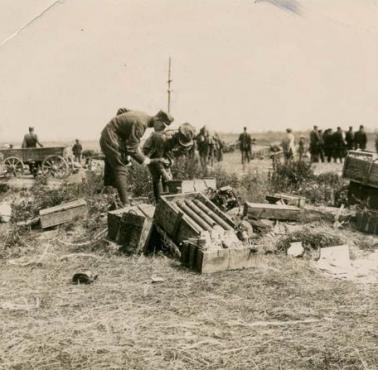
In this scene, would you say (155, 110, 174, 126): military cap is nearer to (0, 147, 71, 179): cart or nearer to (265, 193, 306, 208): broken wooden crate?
(265, 193, 306, 208): broken wooden crate

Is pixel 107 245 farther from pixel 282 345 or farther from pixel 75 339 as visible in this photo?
pixel 282 345

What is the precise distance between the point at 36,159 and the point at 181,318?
12924mm

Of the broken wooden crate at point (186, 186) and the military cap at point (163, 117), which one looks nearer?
the military cap at point (163, 117)

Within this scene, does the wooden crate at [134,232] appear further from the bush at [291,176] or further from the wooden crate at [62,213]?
the bush at [291,176]

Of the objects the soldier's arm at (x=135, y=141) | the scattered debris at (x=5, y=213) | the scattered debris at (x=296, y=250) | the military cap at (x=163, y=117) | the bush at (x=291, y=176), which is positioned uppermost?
the military cap at (x=163, y=117)

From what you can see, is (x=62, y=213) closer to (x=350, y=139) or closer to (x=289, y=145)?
(x=289, y=145)

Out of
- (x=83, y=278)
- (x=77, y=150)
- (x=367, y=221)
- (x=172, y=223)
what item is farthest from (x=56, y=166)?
(x=83, y=278)

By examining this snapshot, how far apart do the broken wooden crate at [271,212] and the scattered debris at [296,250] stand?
4.17 feet

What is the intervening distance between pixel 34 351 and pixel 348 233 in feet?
18.1

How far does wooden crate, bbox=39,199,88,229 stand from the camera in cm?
816

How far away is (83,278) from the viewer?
18.7 feet

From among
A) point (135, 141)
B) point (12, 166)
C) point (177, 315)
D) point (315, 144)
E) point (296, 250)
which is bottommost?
point (177, 315)

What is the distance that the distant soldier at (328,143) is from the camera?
74.8 feet

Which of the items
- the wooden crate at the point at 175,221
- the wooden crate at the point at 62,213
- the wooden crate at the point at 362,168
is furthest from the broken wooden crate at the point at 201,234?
the wooden crate at the point at 362,168
